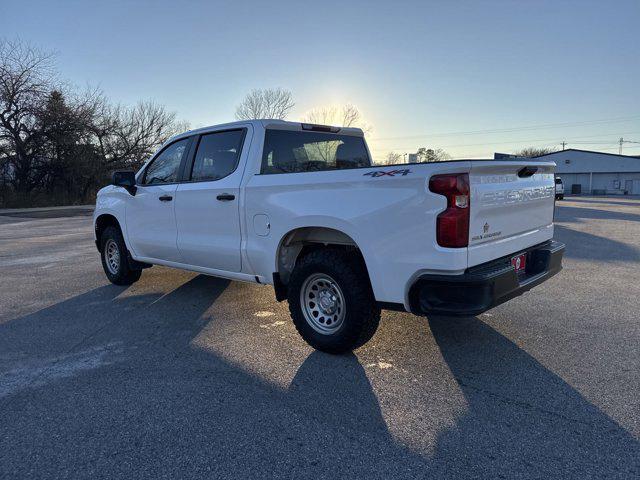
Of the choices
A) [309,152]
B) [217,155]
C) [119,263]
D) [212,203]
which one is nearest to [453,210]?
[309,152]

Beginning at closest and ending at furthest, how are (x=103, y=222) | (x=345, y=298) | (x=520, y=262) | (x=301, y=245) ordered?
(x=345, y=298)
(x=520, y=262)
(x=301, y=245)
(x=103, y=222)

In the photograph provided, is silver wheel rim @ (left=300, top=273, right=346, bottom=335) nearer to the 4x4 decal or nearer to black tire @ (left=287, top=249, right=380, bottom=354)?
black tire @ (left=287, top=249, right=380, bottom=354)

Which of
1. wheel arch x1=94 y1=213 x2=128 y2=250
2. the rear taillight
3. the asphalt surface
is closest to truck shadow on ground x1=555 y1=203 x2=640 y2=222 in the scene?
the asphalt surface

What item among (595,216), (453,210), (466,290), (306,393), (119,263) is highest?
(453,210)

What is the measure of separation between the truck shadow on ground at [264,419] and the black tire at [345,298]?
0.17 metres

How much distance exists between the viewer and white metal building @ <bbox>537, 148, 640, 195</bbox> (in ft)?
196

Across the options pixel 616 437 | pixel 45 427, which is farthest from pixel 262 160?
pixel 616 437

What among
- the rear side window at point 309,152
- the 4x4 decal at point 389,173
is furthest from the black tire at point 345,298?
the rear side window at point 309,152

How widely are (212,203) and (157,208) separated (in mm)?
1170

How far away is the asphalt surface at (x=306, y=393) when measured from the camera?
98.6 inches

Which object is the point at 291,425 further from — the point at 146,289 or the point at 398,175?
the point at 146,289

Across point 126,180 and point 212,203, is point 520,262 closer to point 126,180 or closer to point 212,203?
point 212,203

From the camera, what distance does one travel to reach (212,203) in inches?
185

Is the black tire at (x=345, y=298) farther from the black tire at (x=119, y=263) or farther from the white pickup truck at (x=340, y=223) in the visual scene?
the black tire at (x=119, y=263)
